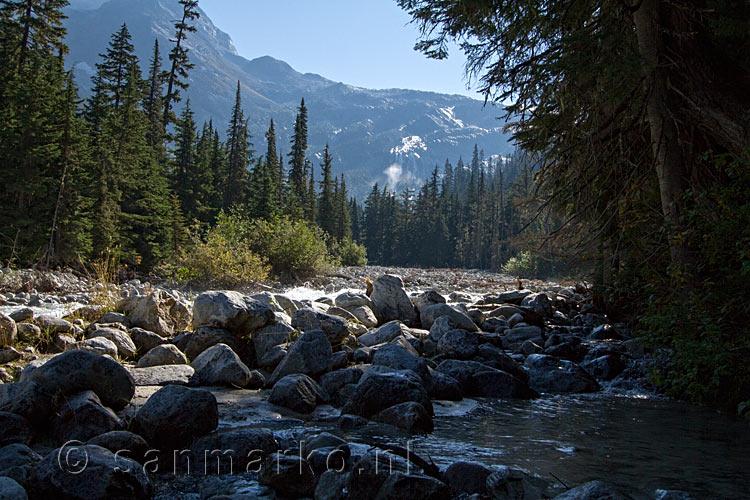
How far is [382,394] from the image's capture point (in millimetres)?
4859

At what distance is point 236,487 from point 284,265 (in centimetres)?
1455

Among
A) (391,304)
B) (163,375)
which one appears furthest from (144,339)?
(391,304)

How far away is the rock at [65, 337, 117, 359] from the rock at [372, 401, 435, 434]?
328 centimetres

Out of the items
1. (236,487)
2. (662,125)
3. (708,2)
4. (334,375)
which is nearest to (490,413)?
(334,375)

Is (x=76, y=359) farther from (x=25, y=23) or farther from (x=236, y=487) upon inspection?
(x=25, y=23)

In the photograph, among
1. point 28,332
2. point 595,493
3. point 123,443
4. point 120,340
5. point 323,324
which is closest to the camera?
point 595,493

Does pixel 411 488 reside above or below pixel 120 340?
below

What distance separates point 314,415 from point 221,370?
1355mm

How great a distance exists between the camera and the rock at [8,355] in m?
5.30

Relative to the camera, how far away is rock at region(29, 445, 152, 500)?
2.83 meters

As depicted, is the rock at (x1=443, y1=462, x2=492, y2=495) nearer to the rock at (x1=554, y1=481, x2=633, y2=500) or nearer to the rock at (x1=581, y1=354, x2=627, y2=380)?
the rock at (x1=554, y1=481, x2=633, y2=500)

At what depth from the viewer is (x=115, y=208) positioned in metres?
17.8

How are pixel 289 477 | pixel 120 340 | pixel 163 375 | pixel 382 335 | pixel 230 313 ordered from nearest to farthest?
pixel 289 477
pixel 163 375
pixel 120 340
pixel 230 313
pixel 382 335

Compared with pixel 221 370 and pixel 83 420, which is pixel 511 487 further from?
pixel 221 370
